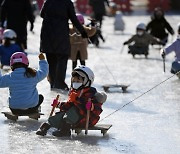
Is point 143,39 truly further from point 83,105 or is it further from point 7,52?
point 83,105

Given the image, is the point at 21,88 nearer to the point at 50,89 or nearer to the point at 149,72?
the point at 50,89

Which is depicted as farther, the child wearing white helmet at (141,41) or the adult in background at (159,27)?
the adult in background at (159,27)

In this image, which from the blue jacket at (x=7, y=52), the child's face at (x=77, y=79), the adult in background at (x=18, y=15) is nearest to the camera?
the child's face at (x=77, y=79)

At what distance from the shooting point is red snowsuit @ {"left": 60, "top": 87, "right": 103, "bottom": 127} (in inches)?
325

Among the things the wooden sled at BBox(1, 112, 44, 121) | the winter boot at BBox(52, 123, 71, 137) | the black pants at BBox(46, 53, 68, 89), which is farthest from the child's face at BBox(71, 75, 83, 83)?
the black pants at BBox(46, 53, 68, 89)

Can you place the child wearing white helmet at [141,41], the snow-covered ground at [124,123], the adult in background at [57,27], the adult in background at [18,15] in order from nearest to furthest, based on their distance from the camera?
the snow-covered ground at [124,123] < the adult in background at [57,27] < the adult in background at [18,15] < the child wearing white helmet at [141,41]

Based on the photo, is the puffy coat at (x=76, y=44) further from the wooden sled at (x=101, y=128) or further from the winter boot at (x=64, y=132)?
the winter boot at (x=64, y=132)

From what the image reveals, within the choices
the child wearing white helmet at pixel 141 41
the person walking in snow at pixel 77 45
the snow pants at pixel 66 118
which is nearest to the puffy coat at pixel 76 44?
the person walking in snow at pixel 77 45

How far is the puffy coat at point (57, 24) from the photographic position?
11.4 metres

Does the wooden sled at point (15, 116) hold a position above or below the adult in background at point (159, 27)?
above

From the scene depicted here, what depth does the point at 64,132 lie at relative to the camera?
8.20 meters

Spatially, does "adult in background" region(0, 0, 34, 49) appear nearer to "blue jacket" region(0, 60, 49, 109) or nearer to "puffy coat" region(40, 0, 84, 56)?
"puffy coat" region(40, 0, 84, 56)

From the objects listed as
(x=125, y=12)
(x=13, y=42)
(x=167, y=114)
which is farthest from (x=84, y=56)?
(x=125, y=12)

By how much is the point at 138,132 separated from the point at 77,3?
29.2m
